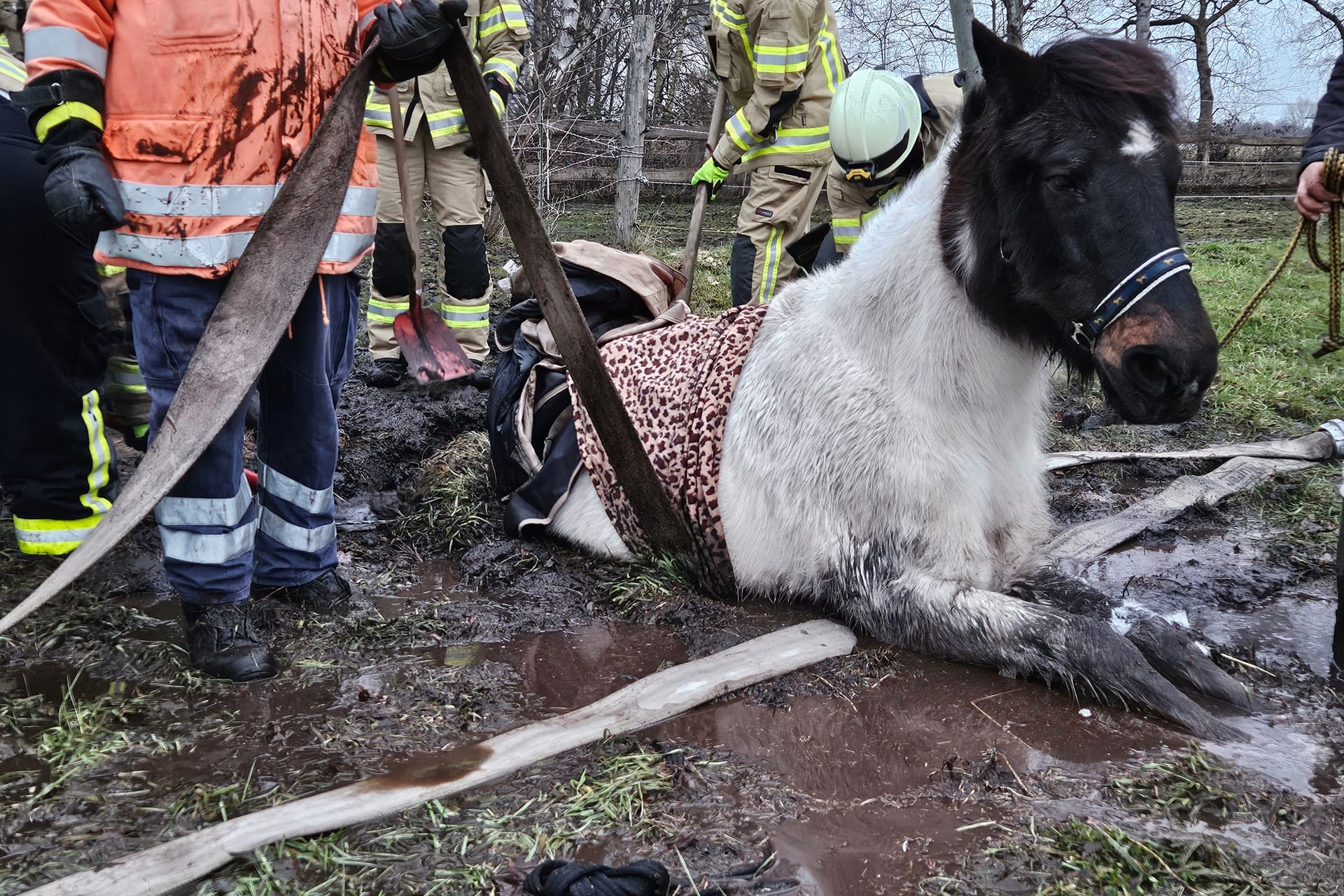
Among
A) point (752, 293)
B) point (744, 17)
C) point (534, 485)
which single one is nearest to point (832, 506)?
point (534, 485)

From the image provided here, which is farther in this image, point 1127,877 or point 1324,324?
point 1324,324

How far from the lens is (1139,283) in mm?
2486

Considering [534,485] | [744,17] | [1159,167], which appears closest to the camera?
[1159,167]

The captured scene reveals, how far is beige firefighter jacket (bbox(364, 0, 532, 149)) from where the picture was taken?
5.87m

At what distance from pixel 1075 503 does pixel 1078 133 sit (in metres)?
2.27

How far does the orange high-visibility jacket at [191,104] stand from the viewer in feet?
8.24

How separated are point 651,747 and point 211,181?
1.91m

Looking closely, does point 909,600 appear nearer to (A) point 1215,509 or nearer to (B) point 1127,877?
(B) point 1127,877

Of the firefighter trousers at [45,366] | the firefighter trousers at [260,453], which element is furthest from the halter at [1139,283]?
the firefighter trousers at [45,366]

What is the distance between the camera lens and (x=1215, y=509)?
4.27 m

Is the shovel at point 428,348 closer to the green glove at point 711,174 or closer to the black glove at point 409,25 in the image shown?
the green glove at point 711,174

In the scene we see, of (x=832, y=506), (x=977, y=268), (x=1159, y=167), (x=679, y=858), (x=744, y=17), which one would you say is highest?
(x=744, y=17)

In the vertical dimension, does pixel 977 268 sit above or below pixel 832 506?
above

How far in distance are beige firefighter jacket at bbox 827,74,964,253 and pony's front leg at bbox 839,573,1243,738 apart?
9.27 ft
